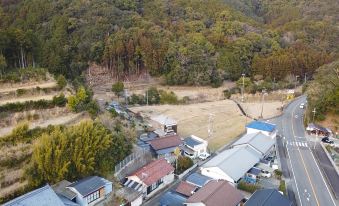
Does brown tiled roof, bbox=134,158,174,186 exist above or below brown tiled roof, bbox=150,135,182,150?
below

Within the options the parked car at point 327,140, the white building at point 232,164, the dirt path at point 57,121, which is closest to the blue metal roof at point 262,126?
the white building at point 232,164

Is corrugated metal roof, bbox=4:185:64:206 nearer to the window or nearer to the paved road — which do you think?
the window

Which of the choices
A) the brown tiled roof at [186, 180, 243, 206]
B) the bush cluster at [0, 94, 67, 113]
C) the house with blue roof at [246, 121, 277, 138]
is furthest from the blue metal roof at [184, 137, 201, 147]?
the bush cluster at [0, 94, 67, 113]

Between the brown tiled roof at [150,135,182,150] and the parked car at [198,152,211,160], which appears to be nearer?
the brown tiled roof at [150,135,182,150]

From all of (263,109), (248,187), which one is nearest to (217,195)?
(248,187)

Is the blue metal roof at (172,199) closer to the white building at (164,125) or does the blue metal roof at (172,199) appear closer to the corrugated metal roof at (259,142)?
the corrugated metal roof at (259,142)

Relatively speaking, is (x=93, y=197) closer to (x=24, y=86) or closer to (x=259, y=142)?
(x=24, y=86)

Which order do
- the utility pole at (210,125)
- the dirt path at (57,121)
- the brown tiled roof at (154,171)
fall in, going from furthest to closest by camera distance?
the utility pole at (210,125), the brown tiled roof at (154,171), the dirt path at (57,121)
